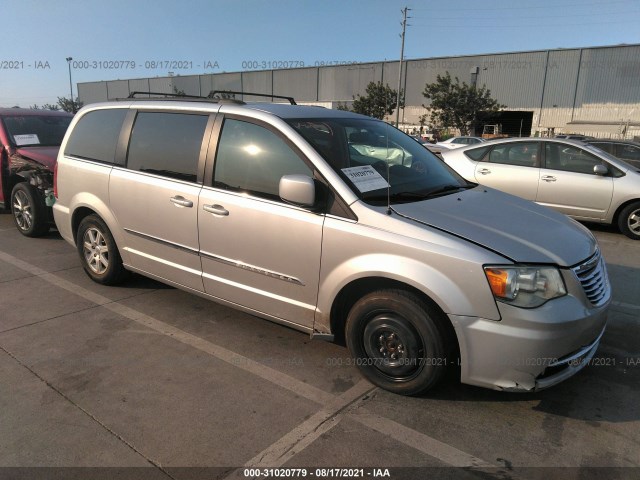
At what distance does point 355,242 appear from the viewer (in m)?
2.88

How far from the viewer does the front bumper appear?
2496 mm

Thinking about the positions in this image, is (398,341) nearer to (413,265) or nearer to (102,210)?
(413,265)

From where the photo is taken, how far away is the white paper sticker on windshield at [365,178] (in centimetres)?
306

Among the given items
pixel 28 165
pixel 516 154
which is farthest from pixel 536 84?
pixel 28 165

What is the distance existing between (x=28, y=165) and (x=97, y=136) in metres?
2.71

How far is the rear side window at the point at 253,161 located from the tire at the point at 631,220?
6.19 m

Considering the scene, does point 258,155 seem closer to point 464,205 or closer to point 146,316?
point 464,205

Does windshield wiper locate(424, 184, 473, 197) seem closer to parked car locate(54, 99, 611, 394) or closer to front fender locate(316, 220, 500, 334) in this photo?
parked car locate(54, 99, 611, 394)

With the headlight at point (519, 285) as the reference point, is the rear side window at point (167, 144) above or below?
above

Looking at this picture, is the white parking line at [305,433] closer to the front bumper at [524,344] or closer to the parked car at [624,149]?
the front bumper at [524,344]

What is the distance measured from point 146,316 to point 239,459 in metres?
2.11

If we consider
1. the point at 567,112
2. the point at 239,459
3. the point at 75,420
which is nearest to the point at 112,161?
the point at 75,420

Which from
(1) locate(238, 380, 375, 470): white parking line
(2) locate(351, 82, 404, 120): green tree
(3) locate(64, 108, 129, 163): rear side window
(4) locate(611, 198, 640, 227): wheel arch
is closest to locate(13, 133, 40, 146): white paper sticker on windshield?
(3) locate(64, 108, 129, 163): rear side window

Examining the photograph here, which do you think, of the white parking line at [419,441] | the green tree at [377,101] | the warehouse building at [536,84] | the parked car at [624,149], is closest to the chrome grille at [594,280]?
the white parking line at [419,441]
